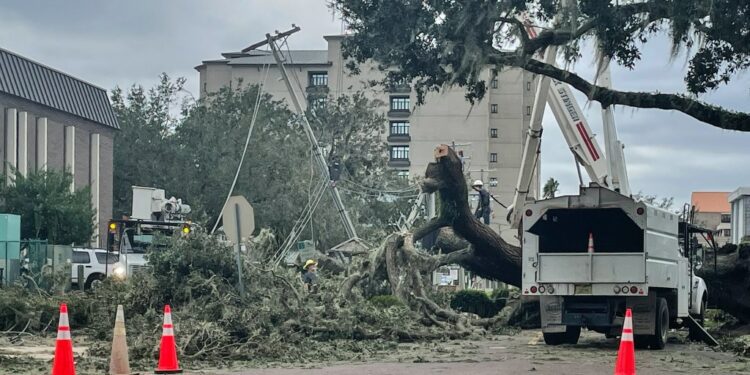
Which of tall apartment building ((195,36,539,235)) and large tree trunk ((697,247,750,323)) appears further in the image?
tall apartment building ((195,36,539,235))

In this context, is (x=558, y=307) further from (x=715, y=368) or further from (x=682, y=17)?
(x=682, y=17)

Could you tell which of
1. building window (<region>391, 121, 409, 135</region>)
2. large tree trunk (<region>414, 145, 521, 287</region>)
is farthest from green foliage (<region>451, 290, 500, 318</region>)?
building window (<region>391, 121, 409, 135</region>)

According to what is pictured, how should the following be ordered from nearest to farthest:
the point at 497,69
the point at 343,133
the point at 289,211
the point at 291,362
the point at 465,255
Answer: the point at 291,362 → the point at 497,69 → the point at 465,255 → the point at 289,211 → the point at 343,133

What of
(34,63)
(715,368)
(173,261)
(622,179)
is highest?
(34,63)

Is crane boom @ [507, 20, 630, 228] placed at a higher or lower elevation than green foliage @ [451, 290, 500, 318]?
higher

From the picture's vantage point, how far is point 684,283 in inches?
966

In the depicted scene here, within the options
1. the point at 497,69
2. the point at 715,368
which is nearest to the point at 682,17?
the point at 497,69

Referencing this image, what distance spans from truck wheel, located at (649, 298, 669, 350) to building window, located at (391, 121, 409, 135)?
101 metres

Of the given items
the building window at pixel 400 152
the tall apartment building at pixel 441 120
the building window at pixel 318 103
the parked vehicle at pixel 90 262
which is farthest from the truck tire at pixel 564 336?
the building window at pixel 400 152

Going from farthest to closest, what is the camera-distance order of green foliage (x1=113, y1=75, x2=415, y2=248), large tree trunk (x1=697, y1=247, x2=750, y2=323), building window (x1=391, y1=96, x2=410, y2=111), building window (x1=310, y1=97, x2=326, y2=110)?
1. building window (x1=391, y1=96, x2=410, y2=111)
2. building window (x1=310, y1=97, x2=326, y2=110)
3. green foliage (x1=113, y1=75, x2=415, y2=248)
4. large tree trunk (x1=697, y1=247, x2=750, y2=323)

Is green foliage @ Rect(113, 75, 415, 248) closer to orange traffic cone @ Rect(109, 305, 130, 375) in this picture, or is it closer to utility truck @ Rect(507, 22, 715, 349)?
utility truck @ Rect(507, 22, 715, 349)

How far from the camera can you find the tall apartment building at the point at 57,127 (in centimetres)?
5866

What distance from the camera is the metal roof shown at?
58.6m

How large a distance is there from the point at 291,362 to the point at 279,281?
4.45 meters
